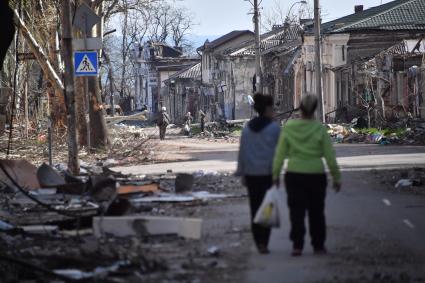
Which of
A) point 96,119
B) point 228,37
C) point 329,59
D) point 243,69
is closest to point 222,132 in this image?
point 329,59

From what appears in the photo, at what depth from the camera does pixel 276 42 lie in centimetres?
7869

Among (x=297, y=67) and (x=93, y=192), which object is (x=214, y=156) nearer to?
(x=93, y=192)

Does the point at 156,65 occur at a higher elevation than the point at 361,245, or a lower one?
higher

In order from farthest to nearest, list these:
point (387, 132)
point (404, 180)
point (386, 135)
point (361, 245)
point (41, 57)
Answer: point (387, 132) < point (386, 135) < point (41, 57) < point (404, 180) < point (361, 245)

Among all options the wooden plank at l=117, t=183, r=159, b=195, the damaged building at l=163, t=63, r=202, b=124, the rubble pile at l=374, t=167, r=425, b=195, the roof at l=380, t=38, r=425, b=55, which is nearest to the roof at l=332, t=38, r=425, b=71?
A: the roof at l=380, t=38, r=425, b=55

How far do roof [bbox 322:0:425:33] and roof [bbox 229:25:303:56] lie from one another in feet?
31.0

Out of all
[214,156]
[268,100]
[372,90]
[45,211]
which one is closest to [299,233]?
[268,100]

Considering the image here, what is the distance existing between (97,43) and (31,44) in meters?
8.80

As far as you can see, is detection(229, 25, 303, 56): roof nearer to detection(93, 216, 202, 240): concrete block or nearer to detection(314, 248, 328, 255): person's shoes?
detection(93, 216, 202, 240): concrete block

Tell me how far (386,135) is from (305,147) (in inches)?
1094

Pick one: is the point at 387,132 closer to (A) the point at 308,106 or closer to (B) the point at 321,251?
(B) the point at 321,251

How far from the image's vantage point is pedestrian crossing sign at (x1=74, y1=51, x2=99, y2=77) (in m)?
21.5

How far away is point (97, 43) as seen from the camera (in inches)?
840

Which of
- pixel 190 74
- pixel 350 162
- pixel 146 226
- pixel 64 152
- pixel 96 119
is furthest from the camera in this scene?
pixel 190 74
